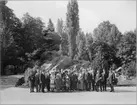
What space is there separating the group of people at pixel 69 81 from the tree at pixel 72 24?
28945mm

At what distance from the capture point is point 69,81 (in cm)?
2064

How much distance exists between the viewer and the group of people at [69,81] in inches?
796

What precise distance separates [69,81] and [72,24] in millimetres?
32835

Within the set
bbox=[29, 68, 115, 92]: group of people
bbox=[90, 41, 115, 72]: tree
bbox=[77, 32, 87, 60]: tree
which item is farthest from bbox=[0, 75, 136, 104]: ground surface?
bbox=[77, 32, 87, 60]: tree

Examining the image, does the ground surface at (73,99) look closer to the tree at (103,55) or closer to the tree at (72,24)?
the tree at (103,55)

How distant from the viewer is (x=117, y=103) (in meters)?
13.4

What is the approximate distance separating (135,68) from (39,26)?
77.0ft

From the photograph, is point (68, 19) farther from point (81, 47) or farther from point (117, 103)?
point (117, 103)

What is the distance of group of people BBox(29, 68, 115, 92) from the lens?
20.2 m

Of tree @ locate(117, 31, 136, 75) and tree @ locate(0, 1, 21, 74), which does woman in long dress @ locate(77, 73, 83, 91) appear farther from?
tree @ locate(0, 1, 21, 74)

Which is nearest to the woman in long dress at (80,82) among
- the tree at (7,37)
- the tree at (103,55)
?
the tree at (103,55)

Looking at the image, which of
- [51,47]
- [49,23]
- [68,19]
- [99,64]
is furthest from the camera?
[49,23]

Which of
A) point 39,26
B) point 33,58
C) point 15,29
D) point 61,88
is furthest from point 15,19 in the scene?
point 61,88

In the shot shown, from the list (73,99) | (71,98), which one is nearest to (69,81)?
(71,98)
